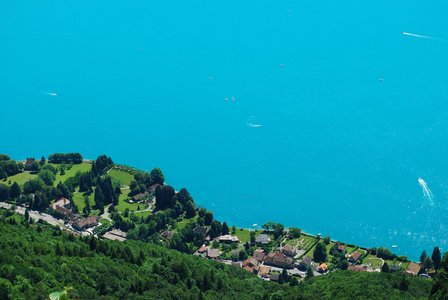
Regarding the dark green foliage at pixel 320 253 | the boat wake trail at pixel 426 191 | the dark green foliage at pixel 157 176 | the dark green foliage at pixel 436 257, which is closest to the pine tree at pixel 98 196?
the dark green foliage at pixel 157 176

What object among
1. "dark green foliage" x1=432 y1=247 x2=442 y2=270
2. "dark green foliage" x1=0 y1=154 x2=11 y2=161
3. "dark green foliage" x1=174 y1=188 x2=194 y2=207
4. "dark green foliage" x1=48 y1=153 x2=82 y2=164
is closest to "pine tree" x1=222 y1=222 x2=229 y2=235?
"dark green foliage" x1=174 y1=188 x2=194 y2=207

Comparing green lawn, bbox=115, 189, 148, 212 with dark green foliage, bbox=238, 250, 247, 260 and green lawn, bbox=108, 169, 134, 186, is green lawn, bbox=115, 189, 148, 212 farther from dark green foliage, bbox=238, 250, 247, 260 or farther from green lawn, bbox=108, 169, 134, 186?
dark green foliage, bbox=238, 250, 247, 260

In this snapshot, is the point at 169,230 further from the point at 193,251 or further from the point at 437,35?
the point at 437,35

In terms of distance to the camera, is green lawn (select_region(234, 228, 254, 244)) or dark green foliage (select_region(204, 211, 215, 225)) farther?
dark green foliage (select_region(204, 211, 215, 225))

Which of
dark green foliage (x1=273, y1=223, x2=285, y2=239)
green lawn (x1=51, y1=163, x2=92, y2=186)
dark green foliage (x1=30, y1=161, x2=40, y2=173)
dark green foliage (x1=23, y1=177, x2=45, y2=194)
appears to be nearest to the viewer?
dark green foliage (x1=273, y1=223, x2=285, y2=239)

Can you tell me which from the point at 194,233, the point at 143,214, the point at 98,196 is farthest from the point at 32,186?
the point at 194,233

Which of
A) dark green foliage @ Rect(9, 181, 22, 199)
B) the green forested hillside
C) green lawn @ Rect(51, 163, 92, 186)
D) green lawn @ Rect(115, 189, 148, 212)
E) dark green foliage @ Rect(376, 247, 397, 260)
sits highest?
green lawn @ Rect(51, 163, 92, 186)
